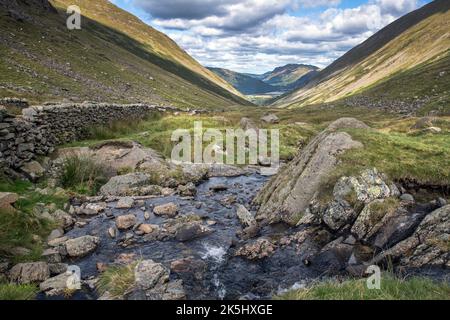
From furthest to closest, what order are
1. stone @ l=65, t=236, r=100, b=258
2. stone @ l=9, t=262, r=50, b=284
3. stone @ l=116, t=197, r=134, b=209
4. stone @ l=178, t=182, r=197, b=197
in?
stone @ l=178, t=182, r=197, b=197, stone @ l=116, t=197, r=134, b=209, stone @ l=65, t=236, r=100, b=258, stone @ l=9, t=262, r=50, b=284

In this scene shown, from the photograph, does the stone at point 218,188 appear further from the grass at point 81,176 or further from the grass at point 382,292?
the grass at point 382,292

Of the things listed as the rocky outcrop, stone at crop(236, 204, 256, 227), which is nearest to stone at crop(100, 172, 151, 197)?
stone at crop(236, 204, 256, 227)

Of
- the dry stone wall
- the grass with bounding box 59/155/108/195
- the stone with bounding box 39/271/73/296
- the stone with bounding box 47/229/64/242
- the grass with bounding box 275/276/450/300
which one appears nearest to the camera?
the grass with bounding box 275/276/450/300

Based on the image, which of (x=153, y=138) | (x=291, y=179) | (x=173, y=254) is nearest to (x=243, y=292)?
(x=173, y=254)

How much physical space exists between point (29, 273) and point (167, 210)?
7.25 meters

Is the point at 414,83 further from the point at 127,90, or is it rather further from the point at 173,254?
the point at 173,254

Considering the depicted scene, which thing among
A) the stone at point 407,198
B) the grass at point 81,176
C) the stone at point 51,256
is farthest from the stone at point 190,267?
the grass at point 81,176

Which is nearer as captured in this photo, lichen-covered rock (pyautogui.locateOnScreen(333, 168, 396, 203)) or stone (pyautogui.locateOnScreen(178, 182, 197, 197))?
lichen-covered rock (pyautogui.locateOnScreen(333, 168, 396, 203))

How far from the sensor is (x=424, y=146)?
53.9 ft

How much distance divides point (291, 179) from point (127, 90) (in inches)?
2969

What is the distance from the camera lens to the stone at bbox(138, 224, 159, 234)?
50.1 ft

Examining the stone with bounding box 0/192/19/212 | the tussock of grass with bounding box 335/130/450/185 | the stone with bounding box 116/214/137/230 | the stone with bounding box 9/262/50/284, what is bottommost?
the stone with bounding box 9/262/50/284

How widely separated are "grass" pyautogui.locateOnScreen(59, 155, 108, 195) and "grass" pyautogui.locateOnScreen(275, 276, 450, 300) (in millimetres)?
15401

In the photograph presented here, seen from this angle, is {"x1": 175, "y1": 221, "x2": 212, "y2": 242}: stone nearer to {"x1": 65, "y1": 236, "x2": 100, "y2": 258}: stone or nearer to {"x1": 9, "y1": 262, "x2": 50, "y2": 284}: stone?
{"x1": 65, "y1": 236, "x2": 100, "y2": 258}: stone
